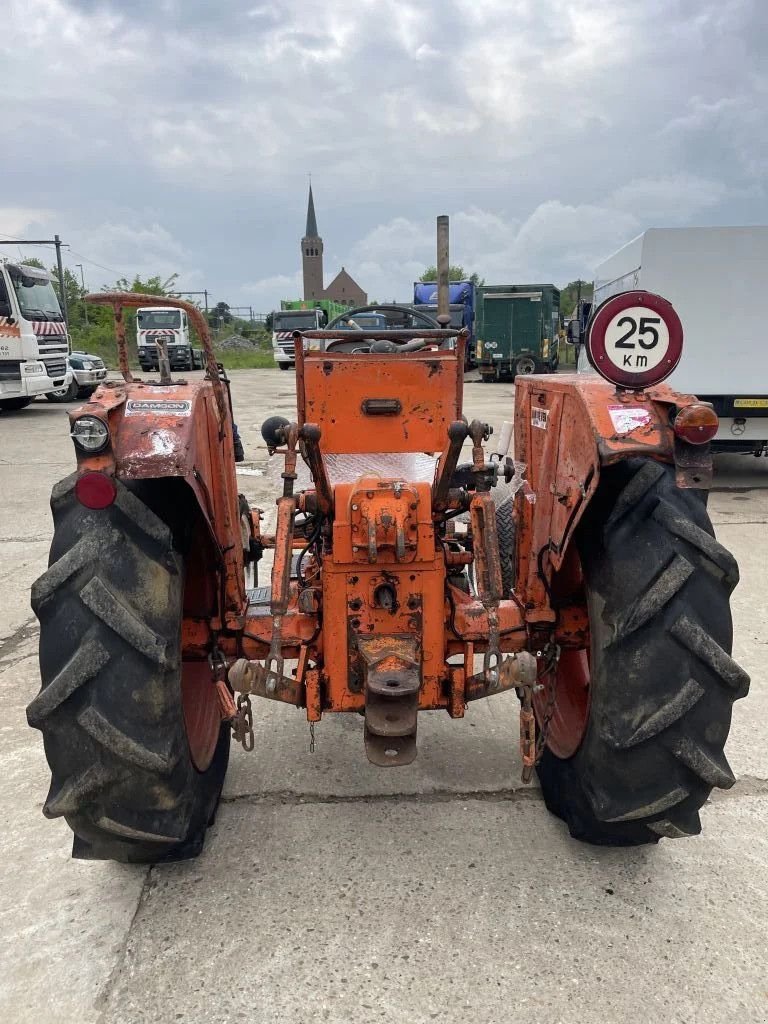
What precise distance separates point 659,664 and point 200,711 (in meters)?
1.67

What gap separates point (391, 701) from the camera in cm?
205

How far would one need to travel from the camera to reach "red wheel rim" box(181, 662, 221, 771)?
2.71 metres

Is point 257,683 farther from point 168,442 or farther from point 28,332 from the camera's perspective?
point 28,332

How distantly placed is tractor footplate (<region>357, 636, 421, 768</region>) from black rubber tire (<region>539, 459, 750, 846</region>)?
0.55 metres

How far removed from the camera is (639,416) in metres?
2.22

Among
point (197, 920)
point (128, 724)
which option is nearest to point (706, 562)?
point (128, 724)

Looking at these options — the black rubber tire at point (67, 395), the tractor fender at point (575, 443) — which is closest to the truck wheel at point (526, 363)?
the black rubber tire at point (67, 395)

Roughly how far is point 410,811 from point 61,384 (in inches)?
602

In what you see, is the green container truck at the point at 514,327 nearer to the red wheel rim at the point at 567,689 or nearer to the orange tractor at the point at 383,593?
the red wheel rim at the point at 567,689

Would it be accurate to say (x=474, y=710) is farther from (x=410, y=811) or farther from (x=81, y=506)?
(x=81, y=506)

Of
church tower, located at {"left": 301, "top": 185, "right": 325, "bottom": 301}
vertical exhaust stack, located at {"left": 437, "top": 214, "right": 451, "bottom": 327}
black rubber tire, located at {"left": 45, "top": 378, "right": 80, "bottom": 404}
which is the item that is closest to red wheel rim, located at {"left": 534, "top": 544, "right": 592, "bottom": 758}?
vertical exhaust stack, located at {"left": 437, "top": 214, "right": 451, "bottom": 327}

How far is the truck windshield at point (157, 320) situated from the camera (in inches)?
1109

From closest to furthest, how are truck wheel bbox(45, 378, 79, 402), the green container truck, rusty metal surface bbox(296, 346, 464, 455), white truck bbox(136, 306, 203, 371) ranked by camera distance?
1. rusty metal surface bbox(296, 346, 464, 455)
2. truck wheel bbox(45, 378, 79, 402)
3. the green container truck
4. white truck bbox(136, 306, 203, 371)

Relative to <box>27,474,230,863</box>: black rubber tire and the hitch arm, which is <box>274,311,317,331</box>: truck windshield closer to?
the hitch arm
